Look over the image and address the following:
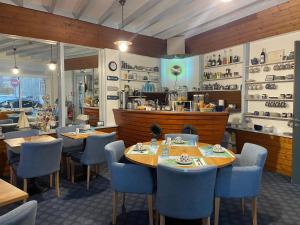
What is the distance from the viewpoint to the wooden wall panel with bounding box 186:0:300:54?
14.9 feet

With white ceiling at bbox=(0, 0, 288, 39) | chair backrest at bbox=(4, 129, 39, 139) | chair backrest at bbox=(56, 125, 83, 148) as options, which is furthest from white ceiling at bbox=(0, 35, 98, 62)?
chair backrest at bbox=(4, 129, 39, 139)

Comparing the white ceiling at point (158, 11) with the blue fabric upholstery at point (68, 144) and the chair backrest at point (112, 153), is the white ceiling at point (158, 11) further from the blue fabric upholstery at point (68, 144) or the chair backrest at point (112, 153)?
the chair backrest at point (112, 153)

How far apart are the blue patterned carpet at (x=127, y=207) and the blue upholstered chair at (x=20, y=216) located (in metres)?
1.66

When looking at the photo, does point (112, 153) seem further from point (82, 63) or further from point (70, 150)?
point (82, 63)

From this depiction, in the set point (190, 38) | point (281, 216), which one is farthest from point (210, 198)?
point (190, 38)

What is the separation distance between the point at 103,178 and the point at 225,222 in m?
2.39

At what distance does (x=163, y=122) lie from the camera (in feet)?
17.4

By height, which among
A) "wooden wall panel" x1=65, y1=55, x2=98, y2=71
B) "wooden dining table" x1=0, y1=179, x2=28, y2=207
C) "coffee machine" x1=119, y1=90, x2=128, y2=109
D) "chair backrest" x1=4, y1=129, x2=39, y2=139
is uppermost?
"wooden wall panel" x1=65, y1=55, x2=98, y2=71

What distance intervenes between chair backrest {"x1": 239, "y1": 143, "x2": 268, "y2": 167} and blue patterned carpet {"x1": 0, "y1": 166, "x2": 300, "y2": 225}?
0.70m

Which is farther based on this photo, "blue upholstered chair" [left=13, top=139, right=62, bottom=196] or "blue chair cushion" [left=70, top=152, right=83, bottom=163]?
"blue chair cushion" [left=70, top=152, right=83, bottom=163]

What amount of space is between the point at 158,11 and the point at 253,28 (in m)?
2.15

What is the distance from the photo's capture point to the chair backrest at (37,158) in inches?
127

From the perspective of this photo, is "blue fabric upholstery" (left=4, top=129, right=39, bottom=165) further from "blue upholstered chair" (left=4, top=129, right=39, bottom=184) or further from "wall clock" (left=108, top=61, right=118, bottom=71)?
"wall clock" (left=108, top=61, right=118, bottom=71)

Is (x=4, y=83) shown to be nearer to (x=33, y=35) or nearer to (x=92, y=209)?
(x=33, y=35)
